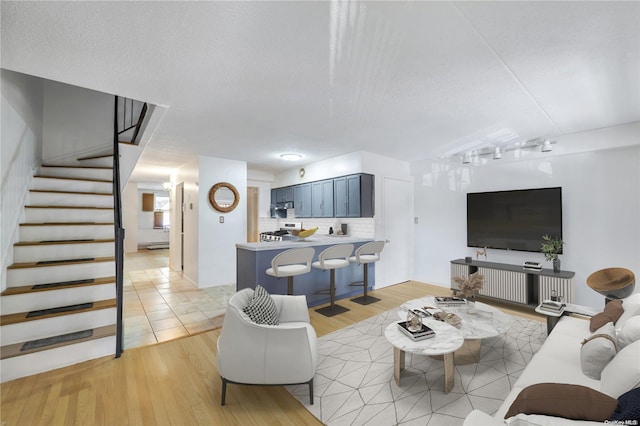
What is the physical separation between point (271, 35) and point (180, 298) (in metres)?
4.39


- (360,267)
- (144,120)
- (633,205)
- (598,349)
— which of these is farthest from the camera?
(360,267)

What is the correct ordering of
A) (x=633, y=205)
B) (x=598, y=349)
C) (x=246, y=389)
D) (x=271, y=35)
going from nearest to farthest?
Result: (x=598, y=349) → (x=271, y=35) → (x=246, y=389) → (x=633, y=205)

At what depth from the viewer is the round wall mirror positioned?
17.7 feet

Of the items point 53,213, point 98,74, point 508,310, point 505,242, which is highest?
point 98,74

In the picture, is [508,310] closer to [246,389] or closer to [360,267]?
[360,267]

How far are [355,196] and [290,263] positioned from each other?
6.63ft

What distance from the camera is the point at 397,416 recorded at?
193 cm

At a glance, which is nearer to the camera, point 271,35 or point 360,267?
point 271,35

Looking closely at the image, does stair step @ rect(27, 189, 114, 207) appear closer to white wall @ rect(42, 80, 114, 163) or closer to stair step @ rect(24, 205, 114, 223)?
stair step @ rect(24, 205, 114, 223)

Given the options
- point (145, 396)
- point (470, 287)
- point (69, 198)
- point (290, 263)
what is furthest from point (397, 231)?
point (69, 198)

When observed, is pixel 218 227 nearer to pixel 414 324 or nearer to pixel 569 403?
pixel 414 324

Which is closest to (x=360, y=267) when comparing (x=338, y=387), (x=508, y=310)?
(x=508, y=310)

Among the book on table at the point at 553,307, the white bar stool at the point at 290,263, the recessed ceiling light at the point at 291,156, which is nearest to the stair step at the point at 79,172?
the recessed ceiling light at the point at 291,156

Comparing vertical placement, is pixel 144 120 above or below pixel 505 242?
above
